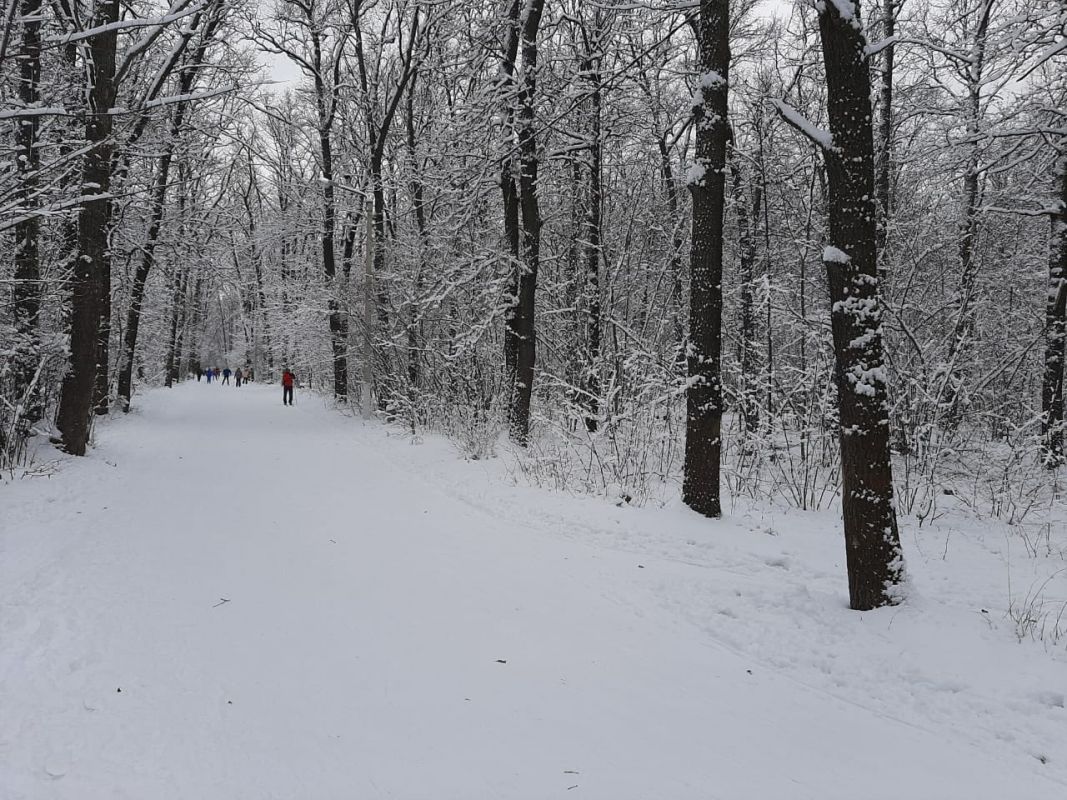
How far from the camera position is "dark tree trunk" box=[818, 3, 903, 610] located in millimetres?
4336

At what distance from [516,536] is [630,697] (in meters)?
3.26

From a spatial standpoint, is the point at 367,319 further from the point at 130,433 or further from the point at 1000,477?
the point at 1000,477

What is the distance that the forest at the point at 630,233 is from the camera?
6.87 m

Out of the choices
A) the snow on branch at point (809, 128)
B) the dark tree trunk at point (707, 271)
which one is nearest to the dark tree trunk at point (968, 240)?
the dark tree trunk at point (707, 271)

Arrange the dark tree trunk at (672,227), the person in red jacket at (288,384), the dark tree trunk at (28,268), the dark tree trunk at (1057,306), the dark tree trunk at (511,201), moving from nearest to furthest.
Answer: the dark tree trunk at (28,268)
the dark tree trunk at (1057,306)
the dark tree trunk at (511,201)
the dark tree trunk at (672,227)
the person in red jacket at (288,384)

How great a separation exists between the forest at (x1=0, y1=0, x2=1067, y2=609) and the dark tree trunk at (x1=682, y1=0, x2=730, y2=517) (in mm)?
34

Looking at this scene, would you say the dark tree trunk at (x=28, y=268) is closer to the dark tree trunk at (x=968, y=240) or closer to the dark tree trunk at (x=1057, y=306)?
the dark tree trunk at (x=968, y=240)

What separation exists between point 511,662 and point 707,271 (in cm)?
512

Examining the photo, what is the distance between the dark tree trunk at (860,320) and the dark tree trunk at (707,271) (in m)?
2.43

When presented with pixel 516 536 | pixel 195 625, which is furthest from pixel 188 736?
pixel 516 536

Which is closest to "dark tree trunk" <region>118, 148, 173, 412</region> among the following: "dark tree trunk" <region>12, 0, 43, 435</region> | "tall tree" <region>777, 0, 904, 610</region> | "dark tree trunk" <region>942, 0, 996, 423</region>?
"dark tree trunk" <region>12, 0, 43, 435</region>

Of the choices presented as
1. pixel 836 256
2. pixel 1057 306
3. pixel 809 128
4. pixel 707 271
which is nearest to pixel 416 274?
pixel 707 271

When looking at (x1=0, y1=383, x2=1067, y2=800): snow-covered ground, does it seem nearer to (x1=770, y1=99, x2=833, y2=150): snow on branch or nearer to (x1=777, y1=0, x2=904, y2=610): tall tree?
(x1=777, y1=0, x2=904, y2=610): tall tree

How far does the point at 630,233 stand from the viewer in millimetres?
14195
